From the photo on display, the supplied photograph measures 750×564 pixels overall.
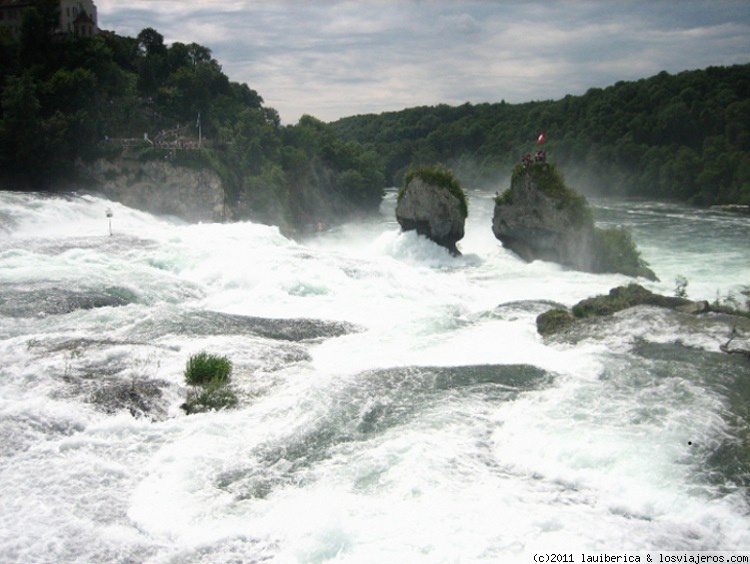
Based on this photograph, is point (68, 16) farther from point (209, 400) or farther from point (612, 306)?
point (209, 400)

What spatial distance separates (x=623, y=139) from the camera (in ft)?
306

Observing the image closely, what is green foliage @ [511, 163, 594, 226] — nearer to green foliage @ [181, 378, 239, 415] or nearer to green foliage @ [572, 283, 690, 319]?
green foliage @ [572, 283, 690, 319]

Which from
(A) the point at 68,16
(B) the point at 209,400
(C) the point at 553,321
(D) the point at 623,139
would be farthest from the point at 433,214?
(D) the point at 623,139

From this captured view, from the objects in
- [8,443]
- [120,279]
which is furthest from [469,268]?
[8,443]

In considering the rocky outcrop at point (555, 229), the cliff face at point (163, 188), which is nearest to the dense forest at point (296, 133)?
the cliff face at point (163, 188)

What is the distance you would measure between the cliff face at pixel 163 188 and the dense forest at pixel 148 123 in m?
0.89

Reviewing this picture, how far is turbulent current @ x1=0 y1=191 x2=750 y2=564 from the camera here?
34.6ft

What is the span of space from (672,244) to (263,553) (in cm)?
4342

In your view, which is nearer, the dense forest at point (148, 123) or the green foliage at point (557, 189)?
the green foliage at point (557, 189)

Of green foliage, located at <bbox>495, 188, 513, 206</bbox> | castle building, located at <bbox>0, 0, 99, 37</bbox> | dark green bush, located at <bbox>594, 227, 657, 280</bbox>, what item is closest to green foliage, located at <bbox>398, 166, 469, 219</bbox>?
green foliage, located at <bbox>495, 188, 513, 206</bbox>

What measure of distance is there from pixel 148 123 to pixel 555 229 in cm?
3227

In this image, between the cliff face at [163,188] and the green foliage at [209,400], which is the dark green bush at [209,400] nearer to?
the green foliage at [209,400]

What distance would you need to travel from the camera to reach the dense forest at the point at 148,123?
45.2 meters

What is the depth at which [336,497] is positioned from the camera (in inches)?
453
